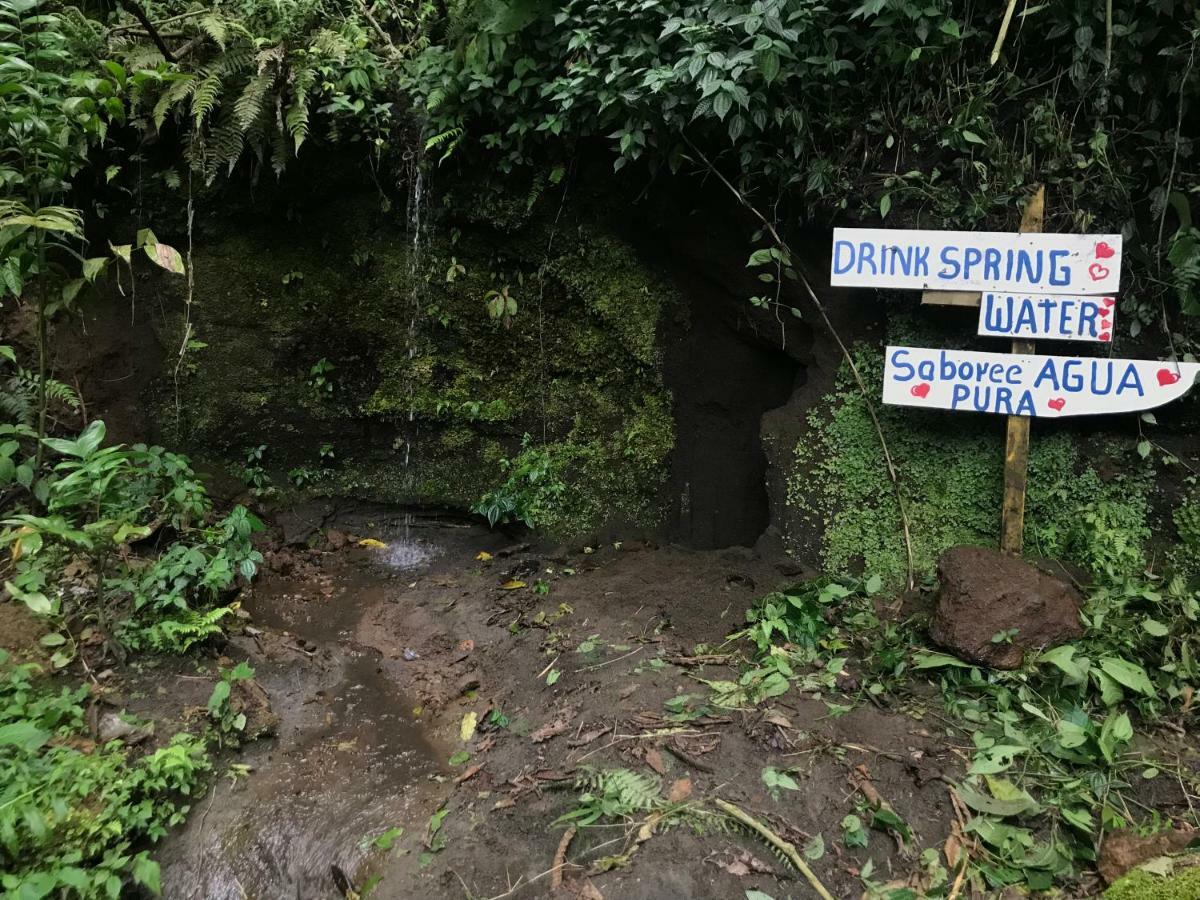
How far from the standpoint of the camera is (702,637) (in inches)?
148

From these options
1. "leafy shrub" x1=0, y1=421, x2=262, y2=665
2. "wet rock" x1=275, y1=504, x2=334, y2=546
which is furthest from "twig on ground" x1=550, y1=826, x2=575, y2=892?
"wet rock" x1=275, y1=504, x2=334, y2=546

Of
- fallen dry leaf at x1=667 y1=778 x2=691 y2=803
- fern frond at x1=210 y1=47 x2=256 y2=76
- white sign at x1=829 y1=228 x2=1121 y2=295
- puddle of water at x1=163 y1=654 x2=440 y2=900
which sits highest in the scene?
fern frond at x1=210 y1=47 x2=256 y2=76

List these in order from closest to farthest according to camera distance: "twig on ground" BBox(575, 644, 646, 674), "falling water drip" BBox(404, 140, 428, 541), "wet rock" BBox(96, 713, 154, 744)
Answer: "wet rock" BBox(96, 713, 154, 744)
"twig on ground" BBox(575, 644, 646, 674)
"falling water drip" BBox(404, 140, 428, 541)

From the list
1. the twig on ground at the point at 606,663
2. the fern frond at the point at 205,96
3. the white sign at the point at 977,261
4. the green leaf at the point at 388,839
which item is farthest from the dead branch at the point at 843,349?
the fern frond at the point at 205,96

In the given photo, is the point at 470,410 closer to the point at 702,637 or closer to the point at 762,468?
the point at 762,468

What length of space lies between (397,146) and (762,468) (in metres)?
3.46

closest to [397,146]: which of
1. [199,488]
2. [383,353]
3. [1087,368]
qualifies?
[383,353]

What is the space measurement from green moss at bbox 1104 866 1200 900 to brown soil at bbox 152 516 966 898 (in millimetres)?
505

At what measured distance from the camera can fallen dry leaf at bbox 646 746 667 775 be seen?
2.77 metres

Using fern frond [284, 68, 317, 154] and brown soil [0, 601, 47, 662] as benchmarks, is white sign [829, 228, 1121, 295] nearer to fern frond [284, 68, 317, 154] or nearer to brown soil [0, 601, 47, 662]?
fern frond [284, 68, 317, 154]

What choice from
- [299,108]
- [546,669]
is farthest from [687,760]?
[299,108]

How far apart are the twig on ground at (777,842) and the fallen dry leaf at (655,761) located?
245mm

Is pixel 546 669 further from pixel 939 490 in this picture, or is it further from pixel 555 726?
pixel 939 490

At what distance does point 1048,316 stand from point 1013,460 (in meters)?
0.73
